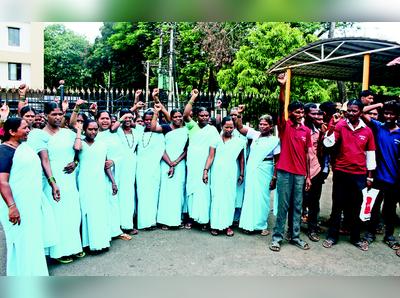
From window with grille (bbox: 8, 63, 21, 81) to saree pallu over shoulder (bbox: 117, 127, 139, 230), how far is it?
1019 inches

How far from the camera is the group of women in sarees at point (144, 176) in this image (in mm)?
3562

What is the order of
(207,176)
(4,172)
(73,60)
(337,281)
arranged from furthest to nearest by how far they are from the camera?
(73,60) < (207,176) < (337,281) < (4,172)

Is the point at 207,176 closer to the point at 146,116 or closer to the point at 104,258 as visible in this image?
the point at 146,116

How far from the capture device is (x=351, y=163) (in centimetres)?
411

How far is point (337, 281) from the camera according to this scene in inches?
130

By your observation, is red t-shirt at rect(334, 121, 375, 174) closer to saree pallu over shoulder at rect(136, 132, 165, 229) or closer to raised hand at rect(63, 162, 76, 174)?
saree pallu over shoulder at rect(136, 132, 165, 229)

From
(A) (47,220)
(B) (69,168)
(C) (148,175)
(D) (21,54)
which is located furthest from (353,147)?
(D) (21,54)

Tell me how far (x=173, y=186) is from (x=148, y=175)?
1.46 ft

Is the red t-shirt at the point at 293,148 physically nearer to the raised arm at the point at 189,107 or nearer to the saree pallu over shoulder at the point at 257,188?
the saree pallu over shoulder at the point at 257,188

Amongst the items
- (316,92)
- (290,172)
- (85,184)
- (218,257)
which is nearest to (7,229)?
(85,184)

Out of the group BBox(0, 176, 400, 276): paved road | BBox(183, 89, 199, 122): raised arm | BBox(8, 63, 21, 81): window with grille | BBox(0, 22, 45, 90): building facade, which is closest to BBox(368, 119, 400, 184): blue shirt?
BBox(0, 176, 400, 276): paved road

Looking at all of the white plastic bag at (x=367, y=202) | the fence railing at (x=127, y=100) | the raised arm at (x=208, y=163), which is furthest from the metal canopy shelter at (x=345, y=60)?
the raised arm at (x=208, y=163)

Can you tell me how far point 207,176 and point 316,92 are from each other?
871 cm

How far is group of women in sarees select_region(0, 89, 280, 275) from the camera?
3.56 meters
